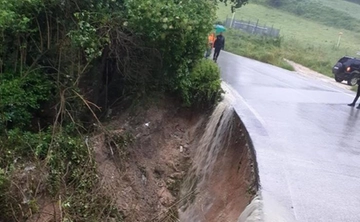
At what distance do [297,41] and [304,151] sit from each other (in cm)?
4015

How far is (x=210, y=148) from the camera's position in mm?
11422

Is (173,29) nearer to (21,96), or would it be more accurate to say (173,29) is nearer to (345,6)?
(21,96)

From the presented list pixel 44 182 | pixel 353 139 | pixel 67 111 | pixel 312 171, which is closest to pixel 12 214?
pixel 44 182

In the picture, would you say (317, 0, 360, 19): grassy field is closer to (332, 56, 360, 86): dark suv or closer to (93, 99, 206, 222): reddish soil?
(332, 56, 360, 86): dark suv

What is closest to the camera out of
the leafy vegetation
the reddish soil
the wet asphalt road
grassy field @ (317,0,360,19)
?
the wet asphalt road

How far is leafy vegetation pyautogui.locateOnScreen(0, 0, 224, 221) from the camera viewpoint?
31.6 feet

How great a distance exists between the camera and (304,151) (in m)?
10.0

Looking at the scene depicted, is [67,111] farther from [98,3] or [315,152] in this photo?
[315,152]

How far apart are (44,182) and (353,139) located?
21.5 ft

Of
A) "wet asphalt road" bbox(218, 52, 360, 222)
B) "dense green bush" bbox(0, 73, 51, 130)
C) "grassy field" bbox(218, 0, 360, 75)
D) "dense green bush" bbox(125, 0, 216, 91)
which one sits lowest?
"grassy field" bbox(218, 0, 360, 75)

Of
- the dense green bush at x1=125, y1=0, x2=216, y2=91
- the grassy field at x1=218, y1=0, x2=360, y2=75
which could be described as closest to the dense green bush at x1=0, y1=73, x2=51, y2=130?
the dense green bush at x1=125, y1=0, x2=216, y2=91

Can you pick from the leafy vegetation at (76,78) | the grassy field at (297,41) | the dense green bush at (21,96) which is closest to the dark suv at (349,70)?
the grassy field at (297,41)

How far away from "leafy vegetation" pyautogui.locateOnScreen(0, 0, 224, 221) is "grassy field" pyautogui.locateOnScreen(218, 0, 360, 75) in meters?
21.7

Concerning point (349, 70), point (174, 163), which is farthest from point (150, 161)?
point (349, 70)
